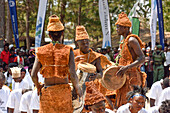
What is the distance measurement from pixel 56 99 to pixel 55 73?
1.16 feet

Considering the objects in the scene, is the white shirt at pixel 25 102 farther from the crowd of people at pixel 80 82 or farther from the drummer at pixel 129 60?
the drummer at pixel 129 60

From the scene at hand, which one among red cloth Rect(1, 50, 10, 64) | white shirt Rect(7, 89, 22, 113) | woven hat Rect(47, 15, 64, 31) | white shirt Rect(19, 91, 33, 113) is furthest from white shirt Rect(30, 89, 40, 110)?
red cloth Rect(1, 50, 10, 64)

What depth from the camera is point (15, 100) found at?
19.7 ft

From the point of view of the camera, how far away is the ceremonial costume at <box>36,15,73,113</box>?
4133mm

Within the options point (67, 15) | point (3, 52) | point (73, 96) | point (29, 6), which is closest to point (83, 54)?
point (73, 96)

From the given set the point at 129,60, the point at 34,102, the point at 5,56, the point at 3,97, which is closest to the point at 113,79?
the point at 129,60

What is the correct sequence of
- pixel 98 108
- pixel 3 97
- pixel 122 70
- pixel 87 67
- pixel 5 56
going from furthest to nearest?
pixel 5 56 → pixel 3 97 → pixel 87 67 → pixel 122 70 → pixel 98 108

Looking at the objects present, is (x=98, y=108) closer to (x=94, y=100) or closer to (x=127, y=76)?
(x=94, y=100)

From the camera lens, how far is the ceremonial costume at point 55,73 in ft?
13.6

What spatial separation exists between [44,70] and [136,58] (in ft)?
5.39

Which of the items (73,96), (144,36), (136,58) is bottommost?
(144,36)

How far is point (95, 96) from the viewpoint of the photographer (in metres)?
4.14

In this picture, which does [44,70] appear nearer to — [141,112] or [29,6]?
[141,112]

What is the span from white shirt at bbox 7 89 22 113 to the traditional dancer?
74.8 inches
